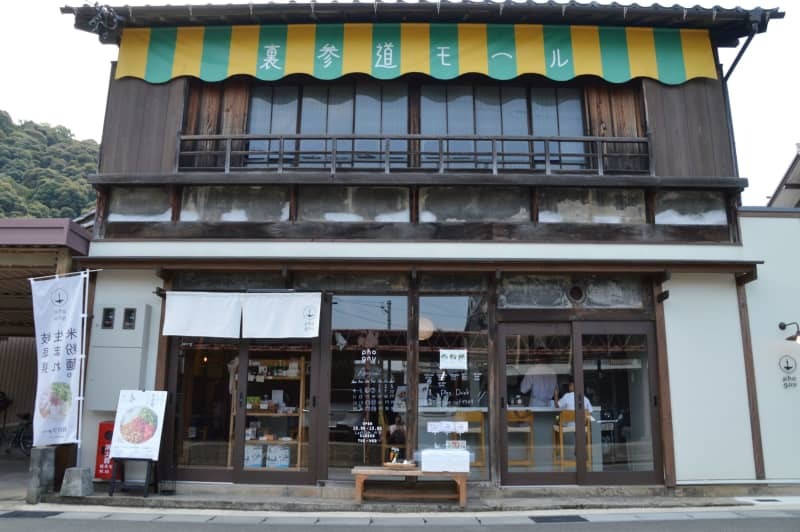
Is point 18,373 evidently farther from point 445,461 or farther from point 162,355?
point 445,461

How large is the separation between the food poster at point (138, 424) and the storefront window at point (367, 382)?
2665 mm

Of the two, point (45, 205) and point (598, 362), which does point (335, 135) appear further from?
point (45, 205)

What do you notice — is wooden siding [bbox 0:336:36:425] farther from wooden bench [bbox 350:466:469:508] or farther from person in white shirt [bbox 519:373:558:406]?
person in white shirt [bbox 519:373:558:406]

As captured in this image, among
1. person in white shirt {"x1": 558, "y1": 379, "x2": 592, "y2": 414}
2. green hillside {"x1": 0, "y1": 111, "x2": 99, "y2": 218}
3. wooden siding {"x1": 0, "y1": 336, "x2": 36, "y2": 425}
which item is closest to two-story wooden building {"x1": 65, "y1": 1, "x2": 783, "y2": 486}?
person in white shirt {"x1": 558, "y1": 379, "x2": 592, "y2": 414}

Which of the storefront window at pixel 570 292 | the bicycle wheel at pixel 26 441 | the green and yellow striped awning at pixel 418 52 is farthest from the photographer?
the bicycle wheel at pixel 26 441

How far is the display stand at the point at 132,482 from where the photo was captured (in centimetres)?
859

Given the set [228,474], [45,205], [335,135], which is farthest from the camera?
[45,205]

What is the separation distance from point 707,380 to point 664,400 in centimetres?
82

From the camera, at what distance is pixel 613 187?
9.80m

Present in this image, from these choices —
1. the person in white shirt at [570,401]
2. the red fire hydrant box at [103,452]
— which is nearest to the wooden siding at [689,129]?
the person in white shirt at [570,401]

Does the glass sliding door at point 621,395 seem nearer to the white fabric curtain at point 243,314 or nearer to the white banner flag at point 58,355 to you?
the white fabric curtain at point 243,314

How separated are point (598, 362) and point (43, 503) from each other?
8929mm

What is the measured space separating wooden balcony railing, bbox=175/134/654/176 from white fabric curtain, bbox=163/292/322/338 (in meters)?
2.35

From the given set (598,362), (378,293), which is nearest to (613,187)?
(598,362)
